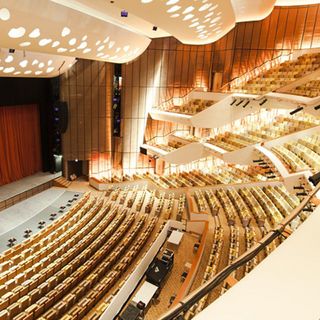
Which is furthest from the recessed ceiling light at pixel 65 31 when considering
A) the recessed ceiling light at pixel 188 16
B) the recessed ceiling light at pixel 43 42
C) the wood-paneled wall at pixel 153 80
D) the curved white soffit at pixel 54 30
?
the wood-paneled wall at pixel 153 80

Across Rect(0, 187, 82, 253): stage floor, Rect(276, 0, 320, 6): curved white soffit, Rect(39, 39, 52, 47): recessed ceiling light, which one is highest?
Rect(276, 0, 320, 6): curved white soffit

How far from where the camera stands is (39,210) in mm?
9844

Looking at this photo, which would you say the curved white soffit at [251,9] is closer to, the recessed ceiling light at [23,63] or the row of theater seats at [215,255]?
the recessed ceiling light at [23,63]

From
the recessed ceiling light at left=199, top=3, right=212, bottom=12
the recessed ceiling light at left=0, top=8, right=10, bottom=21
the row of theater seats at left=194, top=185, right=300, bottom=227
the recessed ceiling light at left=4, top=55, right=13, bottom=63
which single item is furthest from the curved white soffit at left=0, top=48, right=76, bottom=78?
the row of theater seats at left=194, top=185, right=300, bottom=227

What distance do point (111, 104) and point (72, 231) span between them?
6.58 m

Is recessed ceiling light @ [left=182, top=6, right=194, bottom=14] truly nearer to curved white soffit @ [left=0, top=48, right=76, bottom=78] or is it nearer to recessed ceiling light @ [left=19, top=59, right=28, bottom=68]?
curved white soffit @ [left=0, top=48, right=76, bottom=78]

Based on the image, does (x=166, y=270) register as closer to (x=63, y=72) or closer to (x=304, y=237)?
(x=304, y=237)

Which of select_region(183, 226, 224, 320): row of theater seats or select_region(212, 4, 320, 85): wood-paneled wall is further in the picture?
select_region(212, 4, 320, 85): wood-paneled wall

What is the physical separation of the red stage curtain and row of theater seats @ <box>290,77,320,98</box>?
9667 millimetres

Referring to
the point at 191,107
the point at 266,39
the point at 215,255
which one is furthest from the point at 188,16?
the point at 266,39

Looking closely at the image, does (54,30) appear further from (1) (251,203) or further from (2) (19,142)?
(1) (251,203)

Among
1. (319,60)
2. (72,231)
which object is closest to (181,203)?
(72,231)

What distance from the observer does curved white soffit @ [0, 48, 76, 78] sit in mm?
7719

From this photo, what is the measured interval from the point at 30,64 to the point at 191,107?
6507 mm
